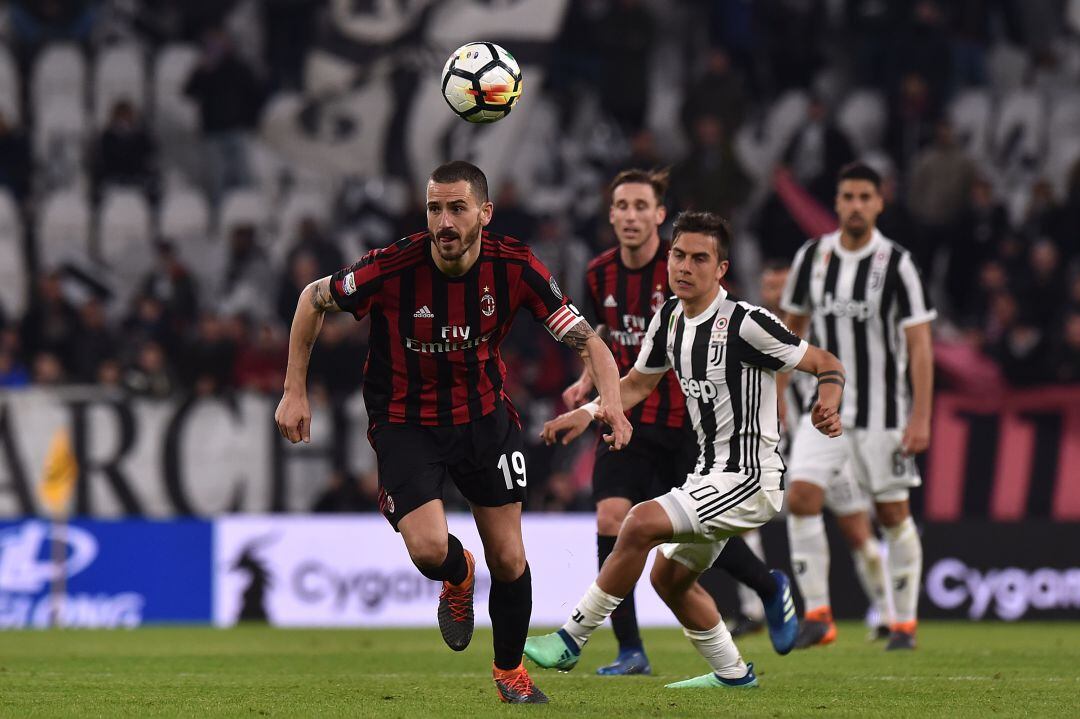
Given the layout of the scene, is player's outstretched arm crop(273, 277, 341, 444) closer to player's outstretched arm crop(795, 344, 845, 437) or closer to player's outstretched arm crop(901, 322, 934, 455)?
player's outstretched arm crop(795, 344, 845, 437)

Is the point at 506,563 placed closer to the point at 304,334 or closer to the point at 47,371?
the point at 304,334

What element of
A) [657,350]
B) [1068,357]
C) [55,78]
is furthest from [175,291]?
[657,350]

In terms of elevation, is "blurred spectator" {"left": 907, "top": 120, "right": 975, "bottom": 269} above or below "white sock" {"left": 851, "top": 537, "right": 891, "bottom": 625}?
above

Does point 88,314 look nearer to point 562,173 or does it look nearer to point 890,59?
point 562,173

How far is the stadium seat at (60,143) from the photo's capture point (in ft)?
62.5

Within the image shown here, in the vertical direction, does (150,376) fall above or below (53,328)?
below

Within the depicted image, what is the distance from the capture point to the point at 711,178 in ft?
55.3

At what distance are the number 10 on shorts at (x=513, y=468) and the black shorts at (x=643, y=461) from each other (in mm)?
1619

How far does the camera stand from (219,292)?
699 inches

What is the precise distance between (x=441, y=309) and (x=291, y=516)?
709 cm

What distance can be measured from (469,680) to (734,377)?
1.95 meters

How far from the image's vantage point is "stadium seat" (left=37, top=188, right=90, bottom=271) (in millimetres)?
18281

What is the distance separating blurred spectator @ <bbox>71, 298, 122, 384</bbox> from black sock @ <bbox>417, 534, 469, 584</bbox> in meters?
9.51

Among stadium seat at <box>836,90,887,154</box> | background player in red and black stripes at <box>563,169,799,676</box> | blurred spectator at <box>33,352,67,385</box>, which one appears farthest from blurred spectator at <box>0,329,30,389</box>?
stadium seat at <box>836,90,887,154</box>
